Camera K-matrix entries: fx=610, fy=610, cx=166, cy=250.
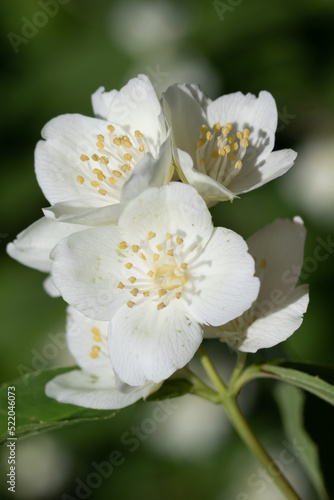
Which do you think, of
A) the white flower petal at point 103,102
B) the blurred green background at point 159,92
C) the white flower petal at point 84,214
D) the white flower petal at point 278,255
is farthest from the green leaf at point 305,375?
the blurred green background at point 159,92

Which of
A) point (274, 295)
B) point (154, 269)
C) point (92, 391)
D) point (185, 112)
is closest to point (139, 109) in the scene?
point (185, 112)

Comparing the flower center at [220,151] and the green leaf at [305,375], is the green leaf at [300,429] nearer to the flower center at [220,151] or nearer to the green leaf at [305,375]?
the green leaf at [305,375]

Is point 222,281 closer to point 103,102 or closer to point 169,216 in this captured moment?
point 169,216

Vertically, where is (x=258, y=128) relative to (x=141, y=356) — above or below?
above

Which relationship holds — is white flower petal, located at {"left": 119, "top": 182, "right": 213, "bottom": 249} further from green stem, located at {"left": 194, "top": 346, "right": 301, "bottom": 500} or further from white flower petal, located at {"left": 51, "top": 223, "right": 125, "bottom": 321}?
green stem, located at {"left": 194, "top": 346, "right": 301, "bottom": 500}

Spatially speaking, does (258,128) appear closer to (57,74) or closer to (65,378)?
(65,378)

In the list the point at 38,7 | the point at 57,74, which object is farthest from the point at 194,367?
the point at 38,7

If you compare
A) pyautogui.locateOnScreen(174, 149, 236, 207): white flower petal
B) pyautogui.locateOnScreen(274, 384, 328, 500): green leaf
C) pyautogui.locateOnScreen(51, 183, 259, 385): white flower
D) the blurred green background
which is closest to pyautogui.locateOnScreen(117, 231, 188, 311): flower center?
pyautogui.locateOnScreen(51, 183, 259, 385): white flower
